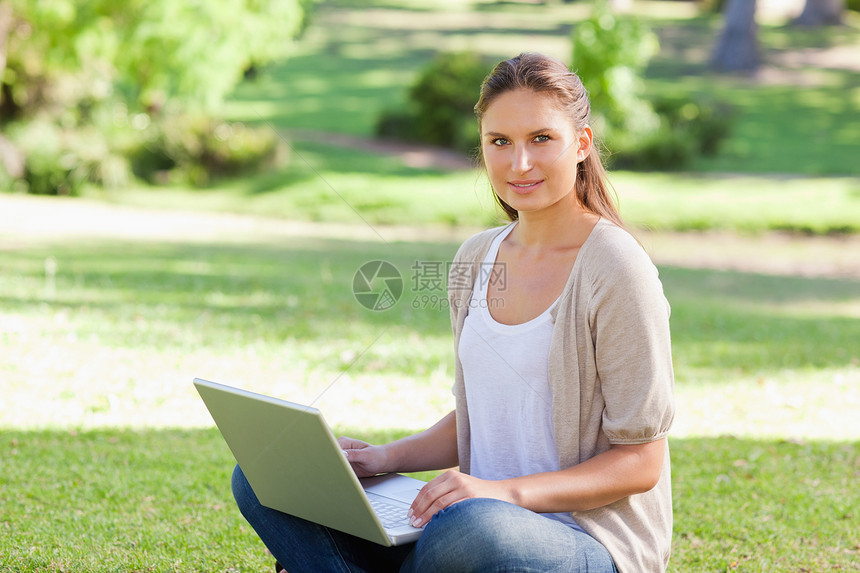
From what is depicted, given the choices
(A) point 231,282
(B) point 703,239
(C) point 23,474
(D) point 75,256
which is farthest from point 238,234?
(C) point 23,474

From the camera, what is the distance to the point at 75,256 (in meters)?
8.88

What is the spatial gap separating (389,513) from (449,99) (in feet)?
51.1

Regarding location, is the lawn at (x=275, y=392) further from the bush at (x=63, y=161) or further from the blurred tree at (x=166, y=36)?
the bush at (x=63, y=161)

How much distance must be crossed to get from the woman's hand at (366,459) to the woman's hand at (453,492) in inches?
13.9

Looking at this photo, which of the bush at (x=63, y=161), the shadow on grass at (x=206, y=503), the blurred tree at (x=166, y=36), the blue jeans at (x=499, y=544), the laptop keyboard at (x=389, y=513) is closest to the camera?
the blue jeans at (x=499, y=544)

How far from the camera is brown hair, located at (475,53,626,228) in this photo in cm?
198

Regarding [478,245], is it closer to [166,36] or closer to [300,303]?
[300,303]

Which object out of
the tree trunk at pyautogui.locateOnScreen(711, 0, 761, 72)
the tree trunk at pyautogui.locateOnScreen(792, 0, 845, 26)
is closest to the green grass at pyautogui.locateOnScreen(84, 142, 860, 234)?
the tree trunk at pyautogui.locateOnScreen(711, 0, 761, 72)

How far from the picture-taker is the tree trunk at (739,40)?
22.8 metres

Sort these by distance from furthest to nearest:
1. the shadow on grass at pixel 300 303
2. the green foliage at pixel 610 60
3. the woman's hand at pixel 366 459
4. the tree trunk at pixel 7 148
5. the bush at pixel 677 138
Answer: the bush at pixel 677 138
the green foliage at pixel 610 60
the tree trunk at pixel 7 148
the shadow on grass at pixel 300 303
the woman's hand at pixel 366 459

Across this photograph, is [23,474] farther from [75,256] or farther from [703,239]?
[703,239]

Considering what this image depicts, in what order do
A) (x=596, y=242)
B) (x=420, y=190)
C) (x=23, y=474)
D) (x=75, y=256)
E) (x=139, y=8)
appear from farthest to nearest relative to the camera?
1. (x=420, y=190)
2. (x=139, y=8)
3. (x=75, y=256)
4. (x=23, y=474)
5. (x=596, y=242)

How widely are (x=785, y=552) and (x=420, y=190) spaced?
11.5 m

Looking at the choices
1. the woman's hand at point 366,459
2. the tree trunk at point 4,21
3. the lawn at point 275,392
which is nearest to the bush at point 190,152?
the tree trunk at point 4,21
